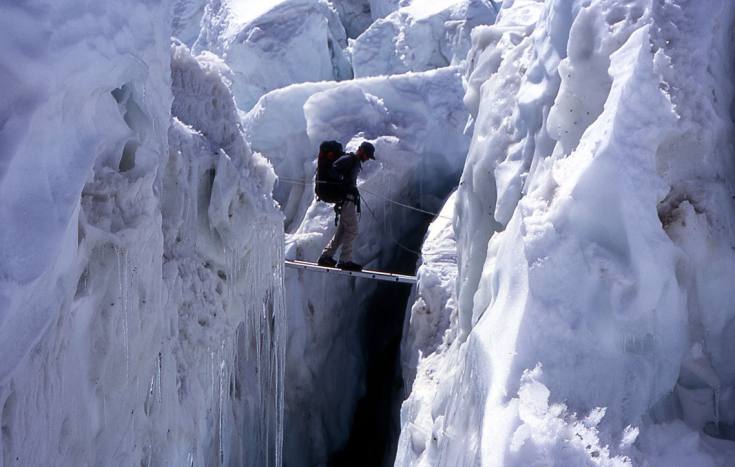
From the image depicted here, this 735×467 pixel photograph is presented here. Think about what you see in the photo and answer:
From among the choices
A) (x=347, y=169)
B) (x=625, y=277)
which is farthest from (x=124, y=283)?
(x=347, y=169)

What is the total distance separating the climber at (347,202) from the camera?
578 cm

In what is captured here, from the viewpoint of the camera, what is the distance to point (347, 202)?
588 centimetres

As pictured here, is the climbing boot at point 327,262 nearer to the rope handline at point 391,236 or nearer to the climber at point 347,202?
the climber at point 347,202

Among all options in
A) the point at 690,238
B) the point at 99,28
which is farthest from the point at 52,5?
the point at 690,238

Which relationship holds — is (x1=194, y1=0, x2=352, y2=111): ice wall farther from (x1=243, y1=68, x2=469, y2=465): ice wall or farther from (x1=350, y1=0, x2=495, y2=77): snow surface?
(x1=243, y1=68, x2=469, y2=465): ice wall

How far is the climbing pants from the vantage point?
592 centimetres

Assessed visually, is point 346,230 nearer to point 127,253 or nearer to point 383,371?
point 383,371

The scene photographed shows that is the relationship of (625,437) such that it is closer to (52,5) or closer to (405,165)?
(52,5)

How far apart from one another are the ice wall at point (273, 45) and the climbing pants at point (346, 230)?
18.6ft

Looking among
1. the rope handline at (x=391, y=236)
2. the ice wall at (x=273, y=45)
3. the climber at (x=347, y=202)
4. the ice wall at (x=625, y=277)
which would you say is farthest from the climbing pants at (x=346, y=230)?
the ice wall at (x=273, y=45)

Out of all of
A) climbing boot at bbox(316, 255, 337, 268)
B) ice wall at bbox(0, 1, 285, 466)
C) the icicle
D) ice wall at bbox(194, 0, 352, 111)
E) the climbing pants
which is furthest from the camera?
ice wall at bbox(194, 0, 352, 111)

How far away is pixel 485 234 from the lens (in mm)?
4027

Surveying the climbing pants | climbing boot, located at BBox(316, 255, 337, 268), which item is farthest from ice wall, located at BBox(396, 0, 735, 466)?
climbing boot, located at BBox(316, 255, 337, 268)

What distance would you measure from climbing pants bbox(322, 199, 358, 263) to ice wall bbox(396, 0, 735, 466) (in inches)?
118
